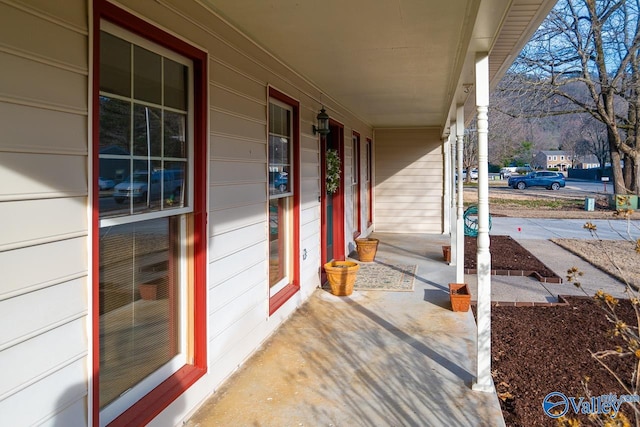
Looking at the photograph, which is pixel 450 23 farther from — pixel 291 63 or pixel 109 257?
pixel 109 257

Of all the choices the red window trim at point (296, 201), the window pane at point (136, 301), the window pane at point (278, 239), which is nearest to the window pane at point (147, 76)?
the window pane at point (136, 301)

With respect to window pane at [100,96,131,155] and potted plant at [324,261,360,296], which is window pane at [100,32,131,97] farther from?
potted plant at [324,261,360,296]

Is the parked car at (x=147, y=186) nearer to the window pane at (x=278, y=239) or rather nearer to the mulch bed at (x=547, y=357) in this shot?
the window pane at (x=278, y=239)

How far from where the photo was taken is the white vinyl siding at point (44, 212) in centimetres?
140

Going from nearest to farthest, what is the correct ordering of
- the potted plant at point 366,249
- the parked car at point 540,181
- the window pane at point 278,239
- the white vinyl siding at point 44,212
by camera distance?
the white vinyl siding at point 44,212
the window pane at point 278,239
the potted plant at point 366,249
the parked car at point 540,181

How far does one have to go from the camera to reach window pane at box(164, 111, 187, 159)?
7.65ft

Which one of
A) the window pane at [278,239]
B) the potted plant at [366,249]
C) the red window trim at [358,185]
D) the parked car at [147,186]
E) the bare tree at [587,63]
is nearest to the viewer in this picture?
the parked car at [147,186]

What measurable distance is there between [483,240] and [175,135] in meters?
A: 1.90

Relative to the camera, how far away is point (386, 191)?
32.9 feet

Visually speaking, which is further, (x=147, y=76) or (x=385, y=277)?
(x=385, y=277)

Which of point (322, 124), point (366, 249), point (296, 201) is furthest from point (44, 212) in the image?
point (366, 249)

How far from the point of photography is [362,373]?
3021 mm

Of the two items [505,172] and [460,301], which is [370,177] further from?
[505,172]

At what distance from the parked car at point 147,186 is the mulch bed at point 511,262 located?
4.47 metres
